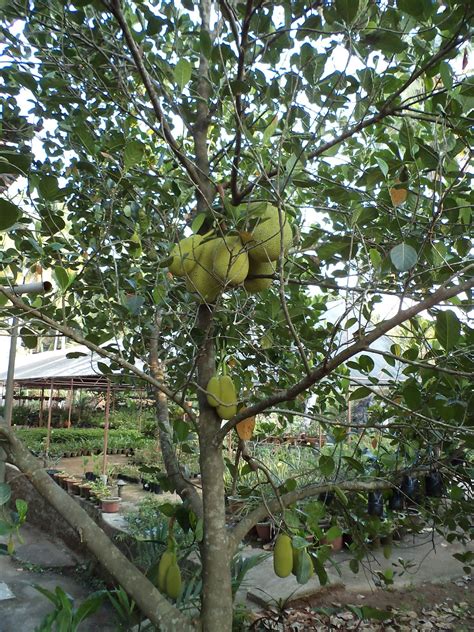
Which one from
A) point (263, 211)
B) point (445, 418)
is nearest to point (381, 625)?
point (445, 418)

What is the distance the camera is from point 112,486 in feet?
21.2

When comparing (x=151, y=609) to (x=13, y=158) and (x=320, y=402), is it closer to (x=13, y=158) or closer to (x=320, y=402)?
(x=13, y=158)

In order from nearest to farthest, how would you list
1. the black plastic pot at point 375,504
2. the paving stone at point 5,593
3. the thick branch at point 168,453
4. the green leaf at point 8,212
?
the green leaf at point 8,212 → the thick branch at point 168,453 → the black plastic pot at point 375,504 → the paving stone at point 5,593

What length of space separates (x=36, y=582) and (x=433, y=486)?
11.9 ft

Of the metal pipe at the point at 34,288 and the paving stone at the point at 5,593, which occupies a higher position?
the metal pipe at the point at 34,288

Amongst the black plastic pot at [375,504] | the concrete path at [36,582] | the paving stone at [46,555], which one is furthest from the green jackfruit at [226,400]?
the paving stone at [46,555]

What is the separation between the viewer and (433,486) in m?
1.97

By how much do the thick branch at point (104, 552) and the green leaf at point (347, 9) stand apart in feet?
3.57

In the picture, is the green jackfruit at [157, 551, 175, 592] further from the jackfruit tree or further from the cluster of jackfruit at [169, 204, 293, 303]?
the cluster of jackfruit at [169, 204, 293, 303]

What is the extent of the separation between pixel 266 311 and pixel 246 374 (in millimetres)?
441

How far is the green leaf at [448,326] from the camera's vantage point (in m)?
0.99

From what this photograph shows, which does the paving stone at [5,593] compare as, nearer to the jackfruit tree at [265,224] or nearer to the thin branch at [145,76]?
the jackfruit tree at [265,224]

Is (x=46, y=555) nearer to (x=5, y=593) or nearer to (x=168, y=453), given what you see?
(x=5, y=593)

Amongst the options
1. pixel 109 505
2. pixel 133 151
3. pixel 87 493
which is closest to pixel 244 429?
pixel 133 151
